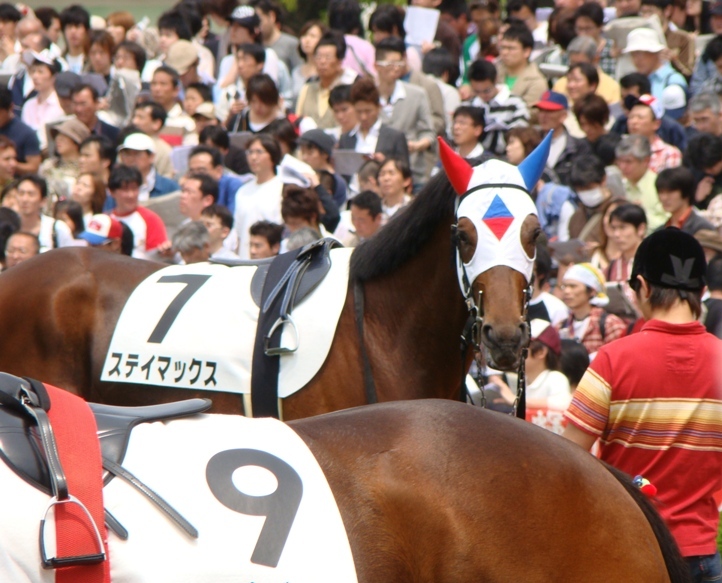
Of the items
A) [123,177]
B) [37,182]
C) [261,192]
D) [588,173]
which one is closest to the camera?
[588,173]

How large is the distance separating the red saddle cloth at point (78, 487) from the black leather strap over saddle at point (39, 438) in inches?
1.3

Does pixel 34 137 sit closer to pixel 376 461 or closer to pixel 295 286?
pixel 295 286

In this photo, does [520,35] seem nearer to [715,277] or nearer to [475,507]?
[715,277]

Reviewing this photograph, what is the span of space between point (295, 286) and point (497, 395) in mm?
1962

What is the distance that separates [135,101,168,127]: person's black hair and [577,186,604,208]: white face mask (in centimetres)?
462

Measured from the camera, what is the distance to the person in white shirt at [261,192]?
28.1 ft

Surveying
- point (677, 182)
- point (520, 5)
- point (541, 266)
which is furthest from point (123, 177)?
point (520, 5)

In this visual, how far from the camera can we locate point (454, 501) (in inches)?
109

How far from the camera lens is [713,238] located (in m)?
6.94

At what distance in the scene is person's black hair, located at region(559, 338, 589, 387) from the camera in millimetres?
6172

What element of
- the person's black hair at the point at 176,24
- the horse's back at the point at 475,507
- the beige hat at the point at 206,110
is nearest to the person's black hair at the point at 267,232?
the horse's back at the point at 475,507

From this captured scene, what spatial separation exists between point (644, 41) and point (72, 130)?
18.4 ft

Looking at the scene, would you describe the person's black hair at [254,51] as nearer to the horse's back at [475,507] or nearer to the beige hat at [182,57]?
the beige hat at [182,57]

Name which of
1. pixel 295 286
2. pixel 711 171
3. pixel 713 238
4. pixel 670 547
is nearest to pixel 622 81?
pixel 711 171
